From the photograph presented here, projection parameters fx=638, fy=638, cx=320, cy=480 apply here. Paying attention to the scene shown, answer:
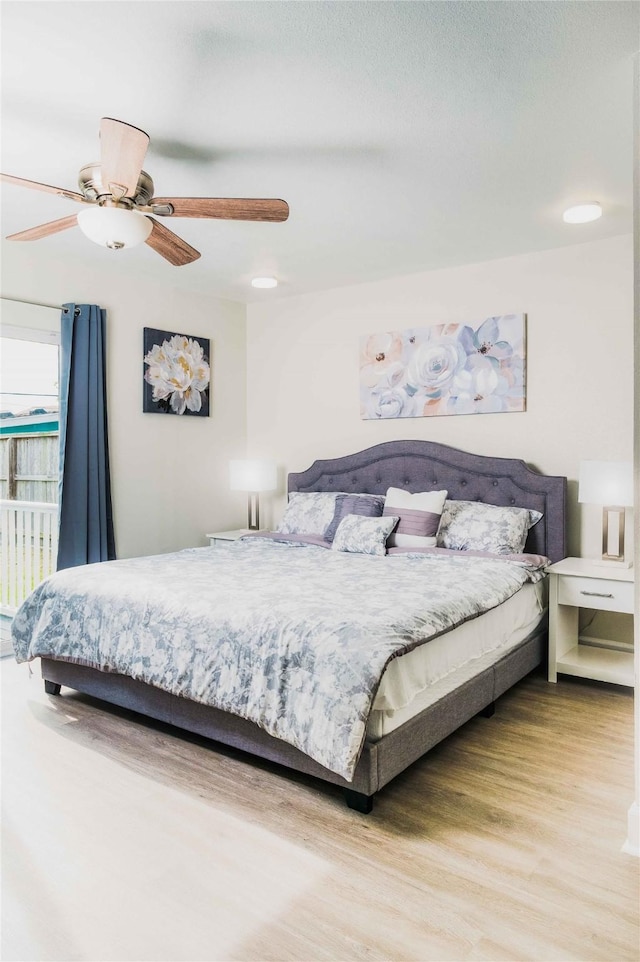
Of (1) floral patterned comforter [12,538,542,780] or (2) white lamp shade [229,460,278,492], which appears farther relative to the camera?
(2) white lamp shade [229,460,278,492]

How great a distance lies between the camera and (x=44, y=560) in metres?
4.51

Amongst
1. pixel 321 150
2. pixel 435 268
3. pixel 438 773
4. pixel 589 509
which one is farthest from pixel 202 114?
pixel 589 509

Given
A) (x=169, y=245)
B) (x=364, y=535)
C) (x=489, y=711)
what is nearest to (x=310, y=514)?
(x=364, y=535)

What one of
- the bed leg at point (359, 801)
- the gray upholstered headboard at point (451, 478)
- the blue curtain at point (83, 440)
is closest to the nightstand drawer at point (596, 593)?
the gray upholstered headboard at point (451, 478)

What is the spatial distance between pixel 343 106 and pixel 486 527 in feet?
7.82

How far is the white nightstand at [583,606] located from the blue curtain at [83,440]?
2906 millimetres

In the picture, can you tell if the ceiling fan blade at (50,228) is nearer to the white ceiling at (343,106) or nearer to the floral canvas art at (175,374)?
the white ceiling at (343,106)

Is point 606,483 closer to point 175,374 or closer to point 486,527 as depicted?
point 486,527

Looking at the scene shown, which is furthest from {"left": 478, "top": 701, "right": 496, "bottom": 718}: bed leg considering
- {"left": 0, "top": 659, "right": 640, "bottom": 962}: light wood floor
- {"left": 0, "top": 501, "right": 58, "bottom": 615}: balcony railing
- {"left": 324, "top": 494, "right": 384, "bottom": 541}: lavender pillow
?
{"left": 0, "top": 501, "right": 58, "bottom": 615}: balcony railing

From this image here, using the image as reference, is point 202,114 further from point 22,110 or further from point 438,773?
point 438,773

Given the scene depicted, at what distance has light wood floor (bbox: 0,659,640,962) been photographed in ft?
5.40

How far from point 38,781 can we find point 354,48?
111 inches

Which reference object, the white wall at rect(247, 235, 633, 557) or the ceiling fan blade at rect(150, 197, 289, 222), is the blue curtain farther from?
the ceiling fan blade at rect(150, 197, 289, 222)

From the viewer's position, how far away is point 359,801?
2217 mm
